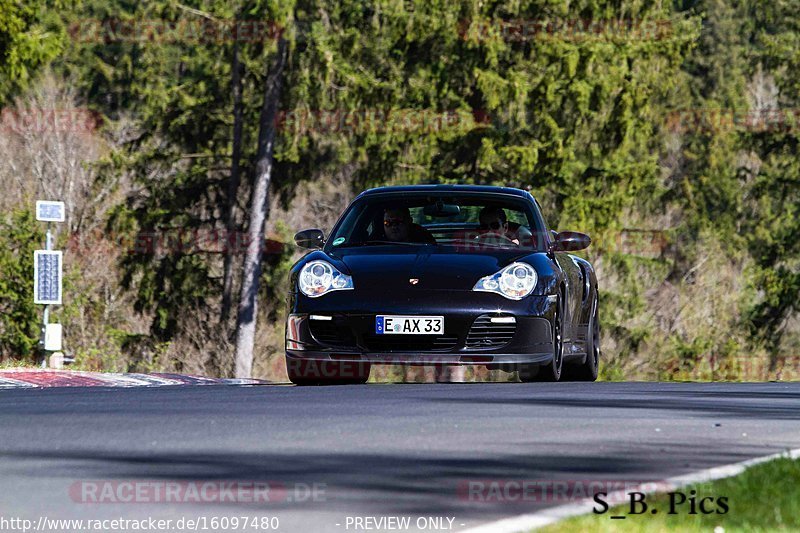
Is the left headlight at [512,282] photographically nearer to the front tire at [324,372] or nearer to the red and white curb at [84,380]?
the front tire at [324,372]

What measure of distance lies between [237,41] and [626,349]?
40.4 feet

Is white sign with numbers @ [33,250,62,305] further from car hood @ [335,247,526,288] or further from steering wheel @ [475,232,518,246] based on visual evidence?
car hood @ [335,247,526,288]

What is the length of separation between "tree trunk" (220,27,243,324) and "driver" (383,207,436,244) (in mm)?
27949

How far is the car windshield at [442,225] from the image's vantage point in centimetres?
1479

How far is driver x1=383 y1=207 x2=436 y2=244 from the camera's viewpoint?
1484cm

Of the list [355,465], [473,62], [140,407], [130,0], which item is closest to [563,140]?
[473,62]

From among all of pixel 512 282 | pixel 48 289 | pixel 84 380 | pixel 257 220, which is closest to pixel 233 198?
pixel 257 220

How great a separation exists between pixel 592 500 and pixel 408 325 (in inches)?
276

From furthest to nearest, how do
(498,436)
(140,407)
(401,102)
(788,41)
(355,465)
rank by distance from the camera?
(788,41)
(401,102)
(140,407)
(498,436)
(355,465)

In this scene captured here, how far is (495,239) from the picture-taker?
14.8 metres

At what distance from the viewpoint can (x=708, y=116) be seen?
67.1 m

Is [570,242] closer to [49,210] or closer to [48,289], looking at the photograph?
[49,210]

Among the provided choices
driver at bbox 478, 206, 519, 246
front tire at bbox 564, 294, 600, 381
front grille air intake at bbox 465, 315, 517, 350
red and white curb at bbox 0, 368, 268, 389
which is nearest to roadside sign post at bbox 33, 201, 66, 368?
red and white curb at bbox 0, 368, 268, 389

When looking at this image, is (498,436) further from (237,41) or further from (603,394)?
(237,41)
